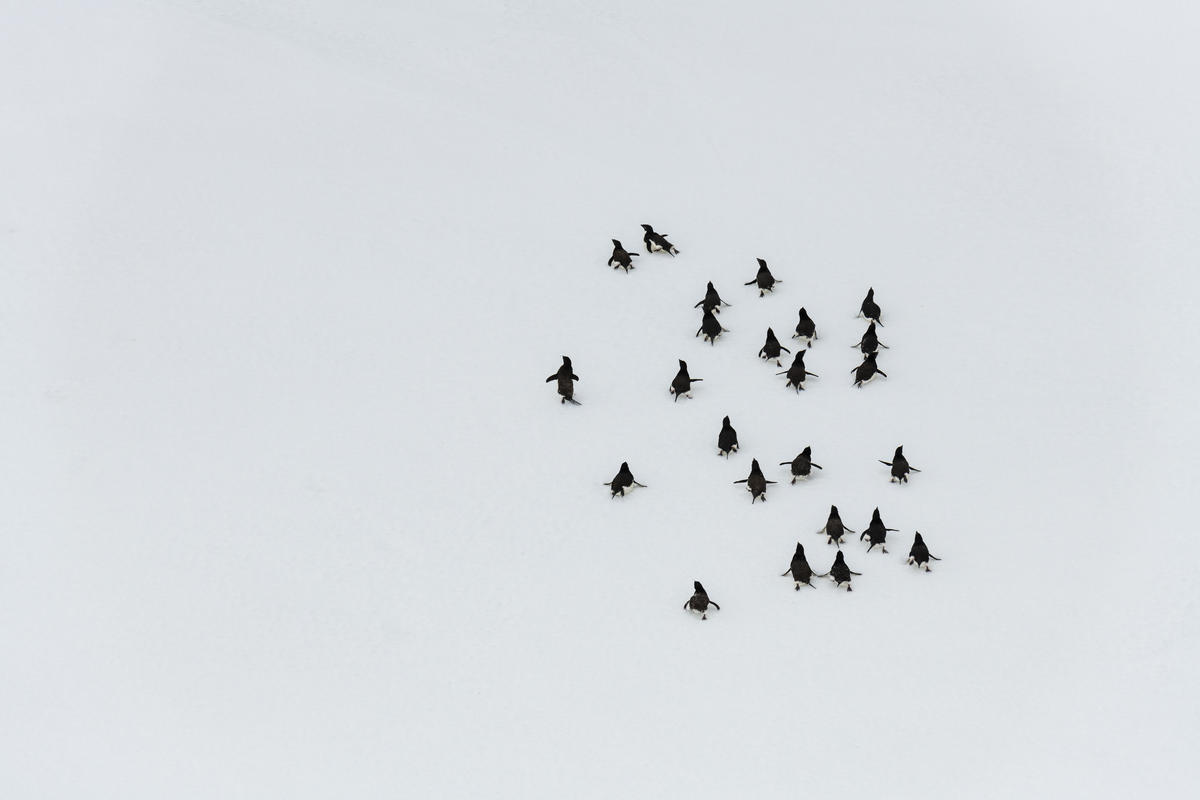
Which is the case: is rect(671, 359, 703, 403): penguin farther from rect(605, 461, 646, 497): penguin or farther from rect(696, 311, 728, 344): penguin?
rect(605, 461, 646, 497): penguin

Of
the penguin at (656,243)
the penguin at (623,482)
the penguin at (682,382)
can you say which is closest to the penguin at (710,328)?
the penguin at (682,382)

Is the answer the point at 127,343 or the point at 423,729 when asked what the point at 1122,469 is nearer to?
the point at 423,729

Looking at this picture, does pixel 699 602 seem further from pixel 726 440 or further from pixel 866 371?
pixel 866 371

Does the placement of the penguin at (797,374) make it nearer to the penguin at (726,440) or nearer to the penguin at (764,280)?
the penguin at (726,440)

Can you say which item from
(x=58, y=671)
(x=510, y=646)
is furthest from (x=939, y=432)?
(x=58, y=671)

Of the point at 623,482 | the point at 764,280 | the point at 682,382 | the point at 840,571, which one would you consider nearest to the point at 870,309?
the point at 764,280
